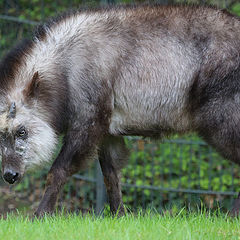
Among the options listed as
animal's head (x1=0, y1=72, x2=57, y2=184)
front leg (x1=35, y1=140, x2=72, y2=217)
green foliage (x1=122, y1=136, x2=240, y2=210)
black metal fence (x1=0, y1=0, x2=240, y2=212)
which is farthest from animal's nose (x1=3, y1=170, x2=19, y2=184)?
green foliage (x1=122, y1=136, x2=240, y2=210)

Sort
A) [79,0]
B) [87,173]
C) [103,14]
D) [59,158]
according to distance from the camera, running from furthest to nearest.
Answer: [79,0] < [87,173] < [103,14] < [59,158]

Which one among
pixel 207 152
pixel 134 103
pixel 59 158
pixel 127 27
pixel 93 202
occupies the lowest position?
pixel 93 202

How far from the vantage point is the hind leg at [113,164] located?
18.8 ft

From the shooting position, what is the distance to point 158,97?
5.40 metres

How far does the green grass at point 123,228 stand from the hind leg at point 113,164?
0.91 m

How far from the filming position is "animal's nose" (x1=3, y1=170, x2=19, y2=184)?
5070mm

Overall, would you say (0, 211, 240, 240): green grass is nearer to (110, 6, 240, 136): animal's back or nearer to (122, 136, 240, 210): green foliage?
(110, 6, 240, 136): animal's back

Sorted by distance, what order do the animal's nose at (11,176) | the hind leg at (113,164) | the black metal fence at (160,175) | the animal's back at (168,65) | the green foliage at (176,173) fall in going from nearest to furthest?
the animal's nose at (11,176), the animal's back at (168,65), the hind leg at (113,164), the black metal fence at (160,175), the green foliage at (176,173)

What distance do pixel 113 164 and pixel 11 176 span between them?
3.53ft

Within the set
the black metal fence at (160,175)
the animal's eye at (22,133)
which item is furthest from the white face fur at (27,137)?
the black metal fence at (160,175)

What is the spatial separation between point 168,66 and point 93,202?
2843 mm

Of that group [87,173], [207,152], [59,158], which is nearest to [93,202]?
[87,173]

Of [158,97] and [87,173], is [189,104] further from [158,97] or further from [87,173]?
[87,173]

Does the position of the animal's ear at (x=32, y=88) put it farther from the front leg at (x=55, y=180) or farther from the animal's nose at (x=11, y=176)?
the animal's nose at (x=11, y=176)
